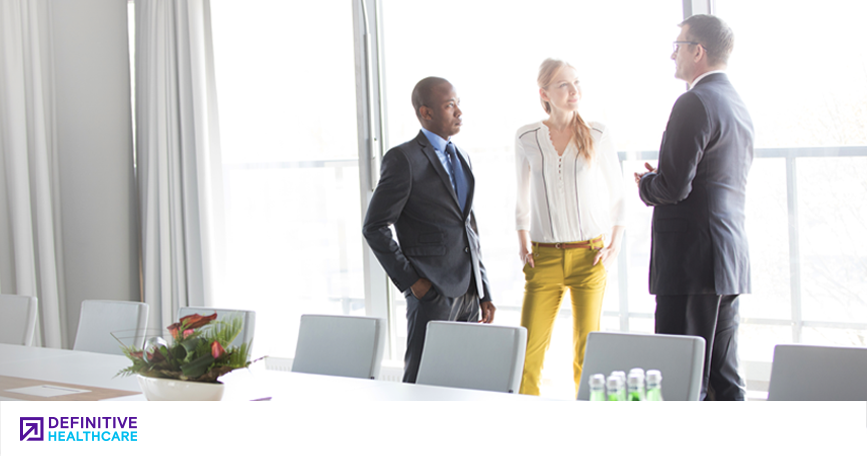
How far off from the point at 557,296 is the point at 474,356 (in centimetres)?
116

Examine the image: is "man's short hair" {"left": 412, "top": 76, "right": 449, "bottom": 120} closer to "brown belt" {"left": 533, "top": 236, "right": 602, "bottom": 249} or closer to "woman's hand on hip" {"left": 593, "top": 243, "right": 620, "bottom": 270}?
"brown belt" {"left": 533, "top": 236, "right": 602, "bottom": 249}

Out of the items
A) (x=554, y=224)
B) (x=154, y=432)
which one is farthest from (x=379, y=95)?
(x=154, y=432)

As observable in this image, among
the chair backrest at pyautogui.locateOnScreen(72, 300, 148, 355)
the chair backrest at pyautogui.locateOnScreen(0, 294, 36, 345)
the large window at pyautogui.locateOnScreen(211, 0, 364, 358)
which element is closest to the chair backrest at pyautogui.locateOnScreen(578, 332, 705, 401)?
the chair backrest at pyautogui.locateOnScreen(72, 300, 148, 355)

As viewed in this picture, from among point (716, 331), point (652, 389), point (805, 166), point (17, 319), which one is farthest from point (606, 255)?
point (17, 319)

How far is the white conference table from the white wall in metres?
2.69

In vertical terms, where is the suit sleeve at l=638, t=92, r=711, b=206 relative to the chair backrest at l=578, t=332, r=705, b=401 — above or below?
above

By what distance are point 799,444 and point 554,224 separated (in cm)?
209

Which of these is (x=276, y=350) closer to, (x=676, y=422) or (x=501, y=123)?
(x=501, y=123)

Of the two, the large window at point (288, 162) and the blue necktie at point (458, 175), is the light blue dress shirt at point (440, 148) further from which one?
the large window at point (288, 162)

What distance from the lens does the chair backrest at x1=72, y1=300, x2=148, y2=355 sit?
3568 mm

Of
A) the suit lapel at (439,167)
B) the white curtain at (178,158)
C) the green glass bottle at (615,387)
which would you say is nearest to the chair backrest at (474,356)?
the green glass bottle at (615,387)

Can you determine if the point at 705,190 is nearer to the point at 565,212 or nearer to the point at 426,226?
the point at 565,212

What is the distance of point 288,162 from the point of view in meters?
5.13

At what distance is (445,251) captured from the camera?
331 centimetres
